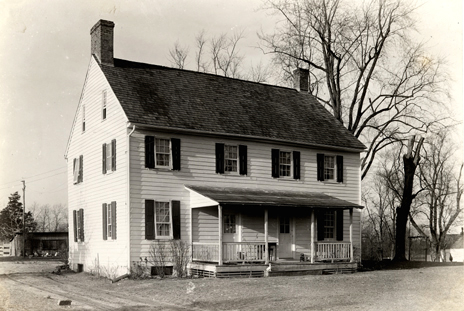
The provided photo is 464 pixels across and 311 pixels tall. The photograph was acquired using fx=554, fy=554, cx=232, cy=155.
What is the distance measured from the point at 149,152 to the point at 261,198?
4826 mm

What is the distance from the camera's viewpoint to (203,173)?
23.1 metres

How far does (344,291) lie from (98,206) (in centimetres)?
1218

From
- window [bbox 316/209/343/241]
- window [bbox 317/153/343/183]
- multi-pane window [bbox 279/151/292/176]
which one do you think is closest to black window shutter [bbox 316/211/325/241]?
window [bbox 316/209/343/241]

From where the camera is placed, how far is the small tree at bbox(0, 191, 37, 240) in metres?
54.0

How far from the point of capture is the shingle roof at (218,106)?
897 inches

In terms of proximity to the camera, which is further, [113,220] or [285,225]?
[285,225]

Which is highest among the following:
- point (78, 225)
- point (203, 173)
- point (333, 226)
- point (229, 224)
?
point (203, 173)

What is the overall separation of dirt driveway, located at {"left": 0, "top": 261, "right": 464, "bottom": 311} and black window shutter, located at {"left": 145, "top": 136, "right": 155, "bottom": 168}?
4521 mm

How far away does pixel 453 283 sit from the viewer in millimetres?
17750

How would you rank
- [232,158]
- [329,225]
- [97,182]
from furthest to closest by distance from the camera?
[329,225] → [97,182] → [232,158]

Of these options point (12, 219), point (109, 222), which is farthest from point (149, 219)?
point (12, 219)

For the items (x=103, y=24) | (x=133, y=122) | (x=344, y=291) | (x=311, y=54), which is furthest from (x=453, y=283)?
(x=311, y=54)

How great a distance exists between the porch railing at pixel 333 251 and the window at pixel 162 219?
20.1 ft

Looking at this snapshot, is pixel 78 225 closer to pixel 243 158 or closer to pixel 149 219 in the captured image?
pixel 149 219
